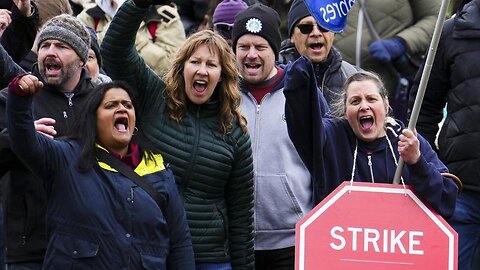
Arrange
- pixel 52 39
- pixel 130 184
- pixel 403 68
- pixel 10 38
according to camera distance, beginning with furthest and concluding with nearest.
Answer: pixel 403 68 → pixel 10 38 → pixel 52 39 → pixel 130 184

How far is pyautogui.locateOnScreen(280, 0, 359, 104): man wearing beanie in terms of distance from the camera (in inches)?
A: 344

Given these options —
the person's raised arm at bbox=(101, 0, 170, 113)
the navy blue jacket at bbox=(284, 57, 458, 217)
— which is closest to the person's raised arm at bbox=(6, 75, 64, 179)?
the person's raised arm at bbox=(101, 0, 170, 113)

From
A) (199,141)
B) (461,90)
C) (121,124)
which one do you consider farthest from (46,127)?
(461,90)

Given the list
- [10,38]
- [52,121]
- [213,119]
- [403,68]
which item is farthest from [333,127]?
[403,68]

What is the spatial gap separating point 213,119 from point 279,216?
77 centimetres

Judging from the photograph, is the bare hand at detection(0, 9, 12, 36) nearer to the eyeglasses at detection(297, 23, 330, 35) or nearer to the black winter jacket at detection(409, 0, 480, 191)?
the eyeglasses at detection(297, 23, 330, 35)

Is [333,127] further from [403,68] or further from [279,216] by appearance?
[403,68]

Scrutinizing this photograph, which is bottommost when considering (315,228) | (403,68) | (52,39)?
(403,68)

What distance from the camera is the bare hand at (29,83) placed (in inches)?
246

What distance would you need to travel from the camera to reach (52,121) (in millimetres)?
6879

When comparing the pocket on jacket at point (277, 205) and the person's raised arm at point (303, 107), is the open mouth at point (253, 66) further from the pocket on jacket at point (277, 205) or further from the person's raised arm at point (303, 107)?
the person's raised arm at point (303, 107)

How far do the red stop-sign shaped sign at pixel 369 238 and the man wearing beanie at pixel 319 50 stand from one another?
8.10ft

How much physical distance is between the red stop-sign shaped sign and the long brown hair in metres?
1.35

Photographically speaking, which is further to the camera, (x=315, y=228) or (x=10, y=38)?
(x=10, y=38)
